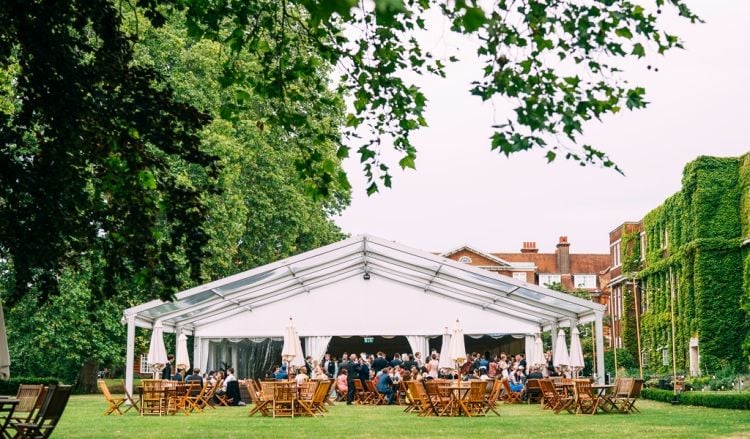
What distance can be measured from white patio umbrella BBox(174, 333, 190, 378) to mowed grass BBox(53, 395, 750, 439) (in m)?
4.08

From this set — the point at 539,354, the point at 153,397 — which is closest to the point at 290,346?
the point at 153,397

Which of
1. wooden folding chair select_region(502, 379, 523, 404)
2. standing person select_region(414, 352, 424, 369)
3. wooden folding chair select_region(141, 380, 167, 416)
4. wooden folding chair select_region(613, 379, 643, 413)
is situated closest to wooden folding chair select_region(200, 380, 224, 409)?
wooden folding chair select_region(141, 380, 167, 416)

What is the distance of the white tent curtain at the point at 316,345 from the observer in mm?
29172

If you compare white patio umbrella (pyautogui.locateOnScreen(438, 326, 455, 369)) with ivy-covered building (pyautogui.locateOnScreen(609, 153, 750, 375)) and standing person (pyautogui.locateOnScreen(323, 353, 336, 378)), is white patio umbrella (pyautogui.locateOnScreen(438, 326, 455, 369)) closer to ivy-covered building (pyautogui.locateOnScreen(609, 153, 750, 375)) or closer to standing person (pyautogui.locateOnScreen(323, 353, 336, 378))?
standing person (pyautogui.locateOnScreen(323, 353, 336, 378))

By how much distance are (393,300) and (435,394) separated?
10.5m

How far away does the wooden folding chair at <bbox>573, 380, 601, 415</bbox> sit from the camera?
62.8ft

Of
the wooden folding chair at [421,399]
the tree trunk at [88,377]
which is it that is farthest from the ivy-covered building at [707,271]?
the tree trunk at [88,377]

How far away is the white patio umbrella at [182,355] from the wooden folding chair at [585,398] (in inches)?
381

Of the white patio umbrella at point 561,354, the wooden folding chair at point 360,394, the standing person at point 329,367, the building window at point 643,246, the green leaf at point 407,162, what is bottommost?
the wooden folding chair at point 360,394

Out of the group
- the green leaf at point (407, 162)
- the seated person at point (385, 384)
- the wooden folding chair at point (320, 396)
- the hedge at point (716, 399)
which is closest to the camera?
the green leaf at point (407, 162)

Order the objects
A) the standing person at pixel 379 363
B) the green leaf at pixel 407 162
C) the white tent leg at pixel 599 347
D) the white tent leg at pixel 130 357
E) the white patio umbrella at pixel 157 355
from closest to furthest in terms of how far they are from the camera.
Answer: the green leaf at pixel 407 162 < the white tent leg at pixel 130 357 < the white tent leg at pixel 599 347 < the white patio umbrella at pixel 157 355 < the standing person at pixel 379 363

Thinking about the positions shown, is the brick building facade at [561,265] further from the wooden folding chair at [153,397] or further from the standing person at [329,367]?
the wooden folding chair at [153,397]

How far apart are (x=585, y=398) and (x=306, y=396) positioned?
5515 millimetres

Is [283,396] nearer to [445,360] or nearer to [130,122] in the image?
[445,360]
